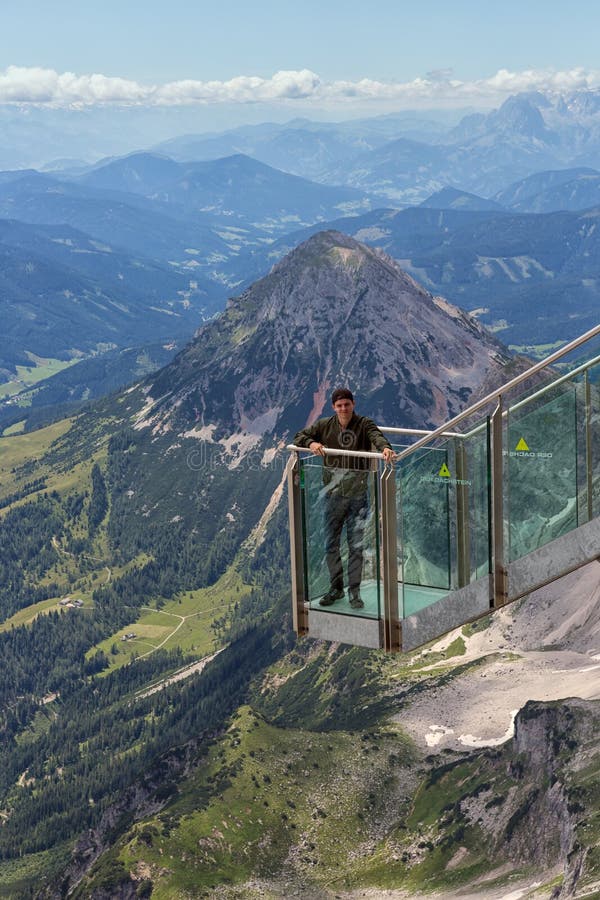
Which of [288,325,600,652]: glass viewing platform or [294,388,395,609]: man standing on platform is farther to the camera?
[294,388,395,609]: man standing on platform

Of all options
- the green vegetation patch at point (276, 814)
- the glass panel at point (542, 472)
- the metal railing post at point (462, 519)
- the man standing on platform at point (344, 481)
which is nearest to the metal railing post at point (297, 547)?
the man standing on platform at point (344, 481)

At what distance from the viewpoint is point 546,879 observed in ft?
424

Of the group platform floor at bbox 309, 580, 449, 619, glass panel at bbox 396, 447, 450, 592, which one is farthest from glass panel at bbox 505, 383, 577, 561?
platform floor at bbox 309, 580, 449, 619

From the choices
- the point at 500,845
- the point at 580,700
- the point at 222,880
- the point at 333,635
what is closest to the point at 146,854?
the point at 222,880

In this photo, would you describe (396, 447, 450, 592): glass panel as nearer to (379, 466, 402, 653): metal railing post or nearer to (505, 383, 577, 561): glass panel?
(379, 466, 402, 653): metal railing post

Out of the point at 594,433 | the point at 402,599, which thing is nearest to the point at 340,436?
the point at 402,599

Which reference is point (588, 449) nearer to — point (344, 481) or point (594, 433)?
point (594, 433)

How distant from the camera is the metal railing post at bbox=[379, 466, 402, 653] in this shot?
2523 centimetres

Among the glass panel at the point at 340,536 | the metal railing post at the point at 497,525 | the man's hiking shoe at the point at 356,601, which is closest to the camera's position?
the metal railing post at the point at 497,525

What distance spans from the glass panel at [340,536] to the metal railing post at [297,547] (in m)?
0.14

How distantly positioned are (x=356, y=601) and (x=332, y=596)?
0.70m

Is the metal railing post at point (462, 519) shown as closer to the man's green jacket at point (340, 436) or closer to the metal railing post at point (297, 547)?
the man's green jacket at point (340, 436)

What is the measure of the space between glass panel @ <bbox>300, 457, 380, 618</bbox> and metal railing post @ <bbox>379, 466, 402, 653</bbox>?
296mm

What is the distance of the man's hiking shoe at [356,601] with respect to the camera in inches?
1048
